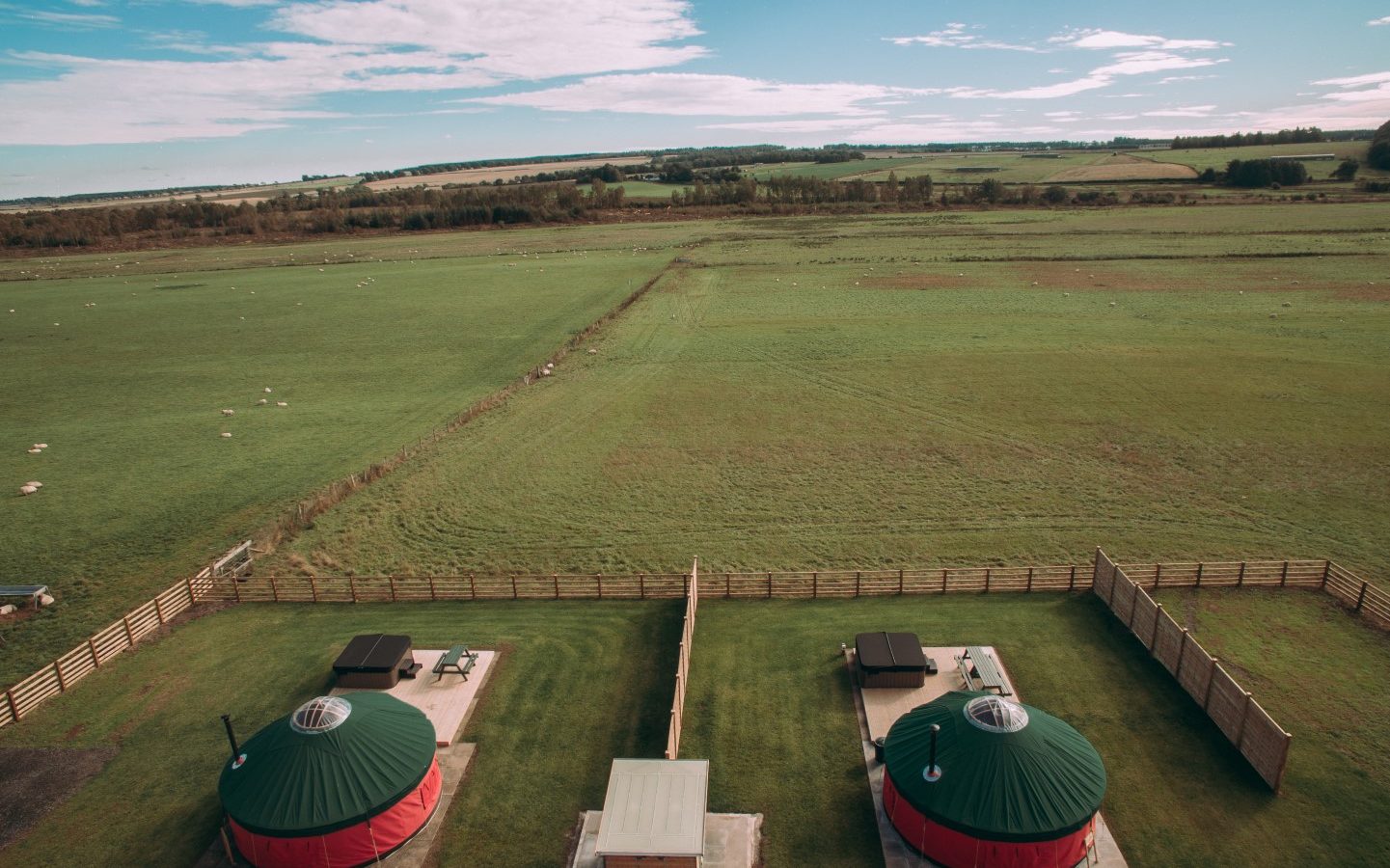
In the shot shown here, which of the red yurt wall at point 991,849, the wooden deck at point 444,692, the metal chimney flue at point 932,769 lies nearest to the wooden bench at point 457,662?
the wooden deck at point 444,692

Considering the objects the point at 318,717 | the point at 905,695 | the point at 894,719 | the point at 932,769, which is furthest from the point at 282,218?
the point at 932,769

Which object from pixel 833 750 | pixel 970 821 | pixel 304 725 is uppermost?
pixel 304 725

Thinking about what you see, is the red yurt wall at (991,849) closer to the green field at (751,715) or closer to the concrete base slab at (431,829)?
the green field at (751,715)

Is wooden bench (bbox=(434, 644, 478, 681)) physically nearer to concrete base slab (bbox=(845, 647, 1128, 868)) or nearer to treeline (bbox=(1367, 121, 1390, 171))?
concrete base slab (bbox=(845, 647, 1128, 868))

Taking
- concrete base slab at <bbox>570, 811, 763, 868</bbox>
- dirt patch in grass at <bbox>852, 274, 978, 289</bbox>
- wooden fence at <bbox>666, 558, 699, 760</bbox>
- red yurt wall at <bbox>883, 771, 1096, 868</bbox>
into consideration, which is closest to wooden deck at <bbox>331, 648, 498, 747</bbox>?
concrete base slab at <bbox>570, 811, 763, 868</bbox>

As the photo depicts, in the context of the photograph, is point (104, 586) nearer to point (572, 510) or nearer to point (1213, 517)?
point (572, 510)

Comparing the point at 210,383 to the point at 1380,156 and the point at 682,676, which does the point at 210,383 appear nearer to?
the point at 682,676

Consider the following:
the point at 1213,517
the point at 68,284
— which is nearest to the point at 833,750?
the point at 1213,517
